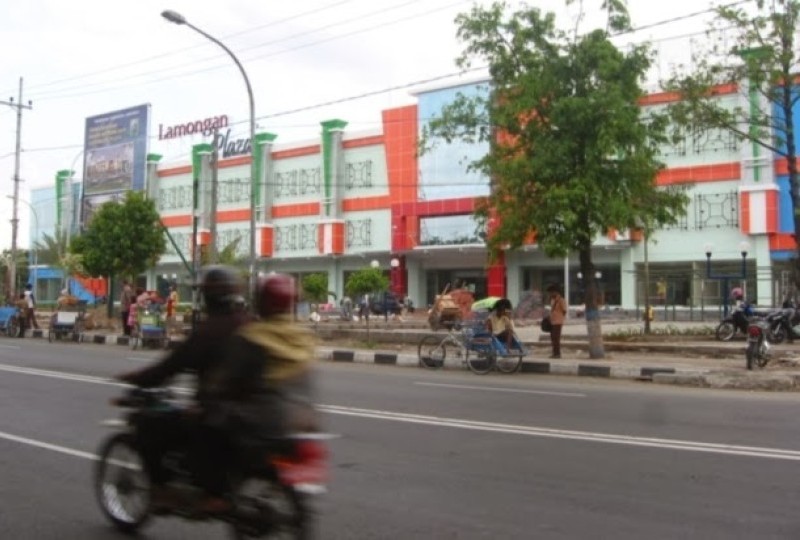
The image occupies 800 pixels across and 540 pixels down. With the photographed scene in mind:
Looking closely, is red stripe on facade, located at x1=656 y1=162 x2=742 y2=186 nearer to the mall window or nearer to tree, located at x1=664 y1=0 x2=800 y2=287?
the mall window

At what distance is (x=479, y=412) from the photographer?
10461 mm

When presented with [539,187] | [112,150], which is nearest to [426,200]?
[112,150]

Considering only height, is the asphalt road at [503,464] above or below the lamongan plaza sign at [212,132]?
below

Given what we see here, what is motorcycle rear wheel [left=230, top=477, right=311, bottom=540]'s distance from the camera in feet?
13.9

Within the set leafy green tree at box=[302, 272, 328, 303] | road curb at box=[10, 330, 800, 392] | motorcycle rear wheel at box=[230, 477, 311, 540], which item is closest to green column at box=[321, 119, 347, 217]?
leafy green tree at box=[302, 272, 328, 303]

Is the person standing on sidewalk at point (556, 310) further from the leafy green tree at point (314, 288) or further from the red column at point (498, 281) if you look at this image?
the red column at point (498, 281)

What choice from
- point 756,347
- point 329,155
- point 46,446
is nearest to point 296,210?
point 329,155

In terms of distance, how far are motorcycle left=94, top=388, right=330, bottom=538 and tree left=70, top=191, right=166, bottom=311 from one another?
26498 millimetres

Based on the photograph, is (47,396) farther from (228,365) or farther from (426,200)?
(426,200)

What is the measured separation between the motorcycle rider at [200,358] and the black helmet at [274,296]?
0.17 metres

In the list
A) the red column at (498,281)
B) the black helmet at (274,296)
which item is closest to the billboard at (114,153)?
the red column at (498,281)

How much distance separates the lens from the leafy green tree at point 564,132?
56.0 ft

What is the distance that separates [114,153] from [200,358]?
71473 millimetres

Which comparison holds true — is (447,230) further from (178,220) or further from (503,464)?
(503,464)
